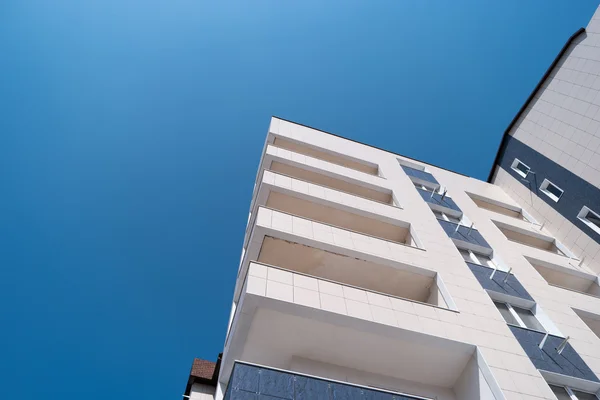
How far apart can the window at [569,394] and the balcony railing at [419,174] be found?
12.9 metres

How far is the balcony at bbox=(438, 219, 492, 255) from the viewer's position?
1732cm

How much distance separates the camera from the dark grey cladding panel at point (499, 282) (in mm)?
14664

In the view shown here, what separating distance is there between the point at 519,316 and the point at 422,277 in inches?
132

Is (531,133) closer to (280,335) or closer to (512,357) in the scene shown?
(512,357)

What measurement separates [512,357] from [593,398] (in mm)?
2662

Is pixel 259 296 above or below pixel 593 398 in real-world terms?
above

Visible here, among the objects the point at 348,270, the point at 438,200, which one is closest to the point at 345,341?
the point at 348,270

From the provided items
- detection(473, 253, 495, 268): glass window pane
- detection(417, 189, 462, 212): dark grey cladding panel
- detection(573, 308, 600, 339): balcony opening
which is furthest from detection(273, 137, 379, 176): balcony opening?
detection(573, 308, 600, 339): balcony opening

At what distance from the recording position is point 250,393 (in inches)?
332

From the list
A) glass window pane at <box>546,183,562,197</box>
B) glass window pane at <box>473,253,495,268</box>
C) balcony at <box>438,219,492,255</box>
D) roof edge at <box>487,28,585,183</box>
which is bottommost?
glass window pane at <box>473,253,495,268</box>

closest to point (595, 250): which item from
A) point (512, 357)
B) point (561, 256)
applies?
point (561, 256)

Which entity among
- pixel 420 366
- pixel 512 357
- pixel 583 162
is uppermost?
pixel 583 162

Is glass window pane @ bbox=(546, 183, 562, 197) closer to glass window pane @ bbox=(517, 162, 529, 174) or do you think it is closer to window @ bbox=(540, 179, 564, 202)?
window @ bbox=(540, 179, 564, 202)

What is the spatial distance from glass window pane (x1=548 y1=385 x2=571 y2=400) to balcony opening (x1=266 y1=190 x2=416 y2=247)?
22.8 feet
